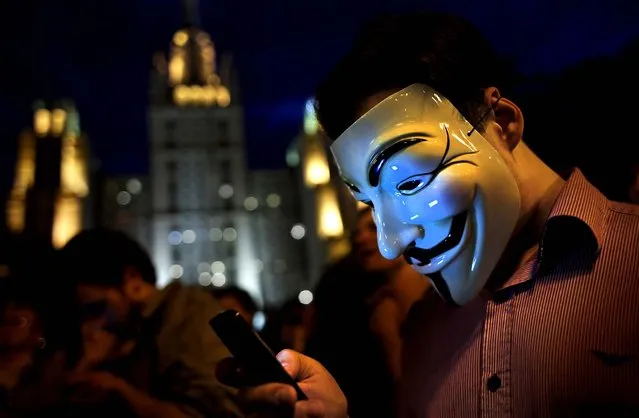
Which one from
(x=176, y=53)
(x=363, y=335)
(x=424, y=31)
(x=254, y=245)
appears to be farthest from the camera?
(x=176, y=53)

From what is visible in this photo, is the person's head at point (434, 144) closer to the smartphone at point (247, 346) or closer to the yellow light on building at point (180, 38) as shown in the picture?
the smartphone at point (247, 346)

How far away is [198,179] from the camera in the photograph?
4903cm

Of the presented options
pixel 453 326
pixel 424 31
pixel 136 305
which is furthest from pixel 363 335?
pixel 424 31

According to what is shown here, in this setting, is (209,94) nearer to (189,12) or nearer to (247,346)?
(189,12)

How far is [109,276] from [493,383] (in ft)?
7.71

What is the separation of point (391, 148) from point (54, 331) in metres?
2.48

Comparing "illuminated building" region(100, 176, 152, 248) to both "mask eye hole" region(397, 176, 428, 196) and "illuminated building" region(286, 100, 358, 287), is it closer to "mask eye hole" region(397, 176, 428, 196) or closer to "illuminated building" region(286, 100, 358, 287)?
"illuminated building" region(286, 100, 358, 287)

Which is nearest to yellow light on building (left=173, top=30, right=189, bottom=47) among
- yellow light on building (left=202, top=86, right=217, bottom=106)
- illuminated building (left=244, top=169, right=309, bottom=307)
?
yellow light on building (left=202, top=86, right=217, bottom=106)

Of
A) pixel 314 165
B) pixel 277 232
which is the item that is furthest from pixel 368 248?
pixel 277 232

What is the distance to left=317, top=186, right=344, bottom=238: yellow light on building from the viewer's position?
34.5 m

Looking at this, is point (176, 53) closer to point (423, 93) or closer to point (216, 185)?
point (216, 185)

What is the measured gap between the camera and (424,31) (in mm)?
1585

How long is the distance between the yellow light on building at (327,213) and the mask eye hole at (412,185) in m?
31.7

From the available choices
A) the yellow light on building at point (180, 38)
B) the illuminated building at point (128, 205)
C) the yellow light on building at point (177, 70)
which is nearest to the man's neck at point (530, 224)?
the illuminated building at point (128, 205)
